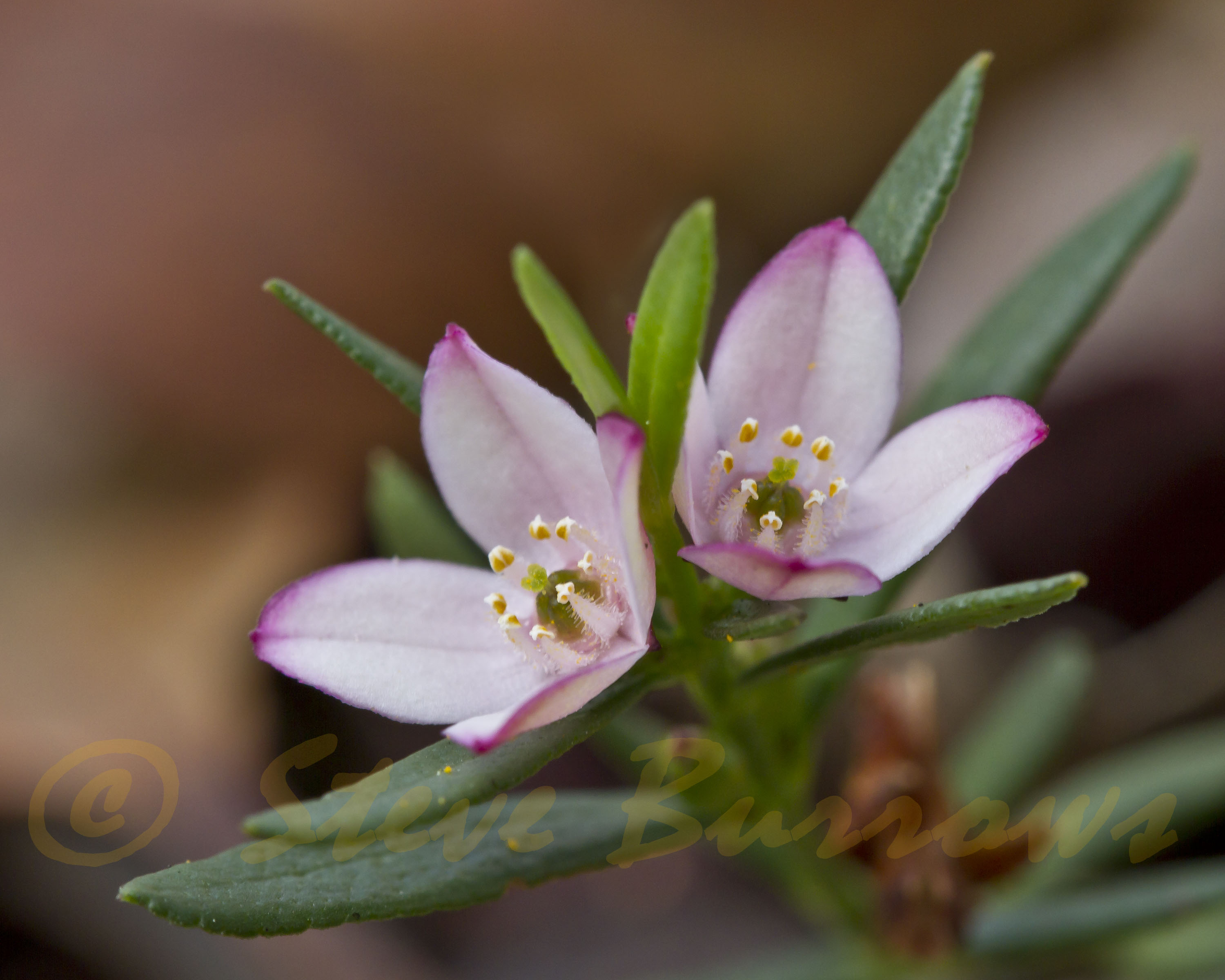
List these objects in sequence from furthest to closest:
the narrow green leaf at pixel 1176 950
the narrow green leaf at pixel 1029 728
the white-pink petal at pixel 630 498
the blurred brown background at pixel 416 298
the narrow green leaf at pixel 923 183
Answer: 1. the blurred brown background at pixel 416 298
2. the narrow green leaf at pixel 1029 728
3. the narrow green leaf at pixel 1176 950
4. the narrow green leaf at pixel 923 183
5. the white-pink petal at pixel 630 498

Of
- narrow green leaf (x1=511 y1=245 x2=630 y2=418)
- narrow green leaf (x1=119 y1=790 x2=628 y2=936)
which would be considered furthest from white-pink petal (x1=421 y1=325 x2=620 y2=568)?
narrow green leaf (x1=119 y1=790 x2=628 y2=936)

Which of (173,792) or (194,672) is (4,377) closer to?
(194,672)

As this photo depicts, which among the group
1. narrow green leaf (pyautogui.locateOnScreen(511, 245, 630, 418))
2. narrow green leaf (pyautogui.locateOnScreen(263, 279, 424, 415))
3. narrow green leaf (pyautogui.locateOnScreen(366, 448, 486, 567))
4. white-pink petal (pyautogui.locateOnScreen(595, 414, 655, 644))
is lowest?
white-pink petal (pyautogui.locateOnScreen(595, 414, 655, 644))

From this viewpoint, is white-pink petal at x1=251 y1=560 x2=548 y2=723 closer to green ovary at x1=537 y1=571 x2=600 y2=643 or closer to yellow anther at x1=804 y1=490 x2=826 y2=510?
green ovary at x1=537 y1=571 x2=600 y2=643

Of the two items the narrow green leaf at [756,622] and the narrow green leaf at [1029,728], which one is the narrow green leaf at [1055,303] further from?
the narrow green leaf at [1029,728]

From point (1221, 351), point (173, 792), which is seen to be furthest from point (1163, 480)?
point (173, 792)

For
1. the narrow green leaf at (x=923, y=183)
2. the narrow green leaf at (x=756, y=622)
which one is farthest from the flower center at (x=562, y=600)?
the narrow green leaf at (x=923, y=183)
